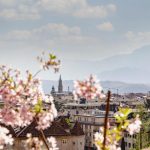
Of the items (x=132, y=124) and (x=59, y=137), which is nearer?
(x=132, y=124)

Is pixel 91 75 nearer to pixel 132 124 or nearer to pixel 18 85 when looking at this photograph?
pixel 132 124

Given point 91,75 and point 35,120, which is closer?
point 91,75

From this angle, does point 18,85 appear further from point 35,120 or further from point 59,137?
point 59,137

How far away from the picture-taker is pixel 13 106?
6539 millimetres

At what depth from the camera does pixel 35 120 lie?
620 cm

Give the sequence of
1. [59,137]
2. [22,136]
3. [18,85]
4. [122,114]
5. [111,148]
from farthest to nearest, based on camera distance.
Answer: [59,137] < [22,136] < [18,85] < [111,148] < [122,114]

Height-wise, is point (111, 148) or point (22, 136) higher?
point (111, 148)

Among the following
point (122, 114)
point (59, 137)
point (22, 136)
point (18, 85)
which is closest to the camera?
point (122, 114)

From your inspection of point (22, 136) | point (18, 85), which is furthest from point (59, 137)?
point (18, 85)

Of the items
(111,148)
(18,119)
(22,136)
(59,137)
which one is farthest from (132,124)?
(59,137)

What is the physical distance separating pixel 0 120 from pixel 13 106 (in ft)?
0.97

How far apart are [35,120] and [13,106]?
0.54 metres

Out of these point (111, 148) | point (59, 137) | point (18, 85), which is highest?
point (18, 85)

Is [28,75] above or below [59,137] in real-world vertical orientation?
above
